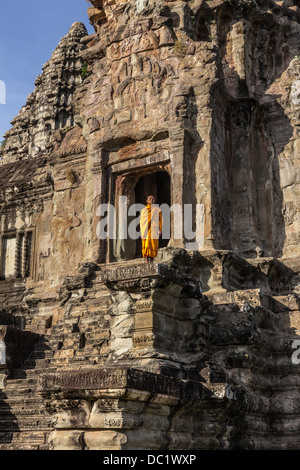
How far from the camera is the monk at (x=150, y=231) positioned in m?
12.0

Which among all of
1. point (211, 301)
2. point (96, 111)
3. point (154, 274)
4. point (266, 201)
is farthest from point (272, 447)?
point (96, 111)

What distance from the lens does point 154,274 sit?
9633 millimetres

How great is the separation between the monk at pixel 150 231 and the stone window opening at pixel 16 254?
856cm

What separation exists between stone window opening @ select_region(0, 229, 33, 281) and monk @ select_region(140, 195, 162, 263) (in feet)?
28.1

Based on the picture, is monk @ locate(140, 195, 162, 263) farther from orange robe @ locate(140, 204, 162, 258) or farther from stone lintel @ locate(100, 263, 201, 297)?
stone lintel @ locate(100, 263, 201, 297)

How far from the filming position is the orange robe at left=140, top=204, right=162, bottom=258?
1195 centimetres

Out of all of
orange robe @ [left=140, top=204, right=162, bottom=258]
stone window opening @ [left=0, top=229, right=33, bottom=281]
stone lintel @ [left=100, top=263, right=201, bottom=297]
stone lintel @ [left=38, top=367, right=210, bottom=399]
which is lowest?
stone lintel @ [left=38, top=367, right=210, bottom=399]

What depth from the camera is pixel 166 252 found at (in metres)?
14.2

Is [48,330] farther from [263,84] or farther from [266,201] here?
[263,84]

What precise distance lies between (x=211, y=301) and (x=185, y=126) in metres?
5.18

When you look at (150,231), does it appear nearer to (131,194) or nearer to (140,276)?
(140,276)

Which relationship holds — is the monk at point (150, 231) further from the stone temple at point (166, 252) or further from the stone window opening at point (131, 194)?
the stone window opening at point (131, 194)

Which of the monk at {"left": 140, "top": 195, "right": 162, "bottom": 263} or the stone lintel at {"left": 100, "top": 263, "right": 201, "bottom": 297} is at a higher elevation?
the monk at {"left": 140, "top": 195, "right": 162, "bottom": 263}

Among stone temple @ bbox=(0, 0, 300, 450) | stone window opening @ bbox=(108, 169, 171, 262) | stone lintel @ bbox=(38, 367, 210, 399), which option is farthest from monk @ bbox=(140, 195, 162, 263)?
stone window opening @ bbox=(108, 169, 171, 262)
